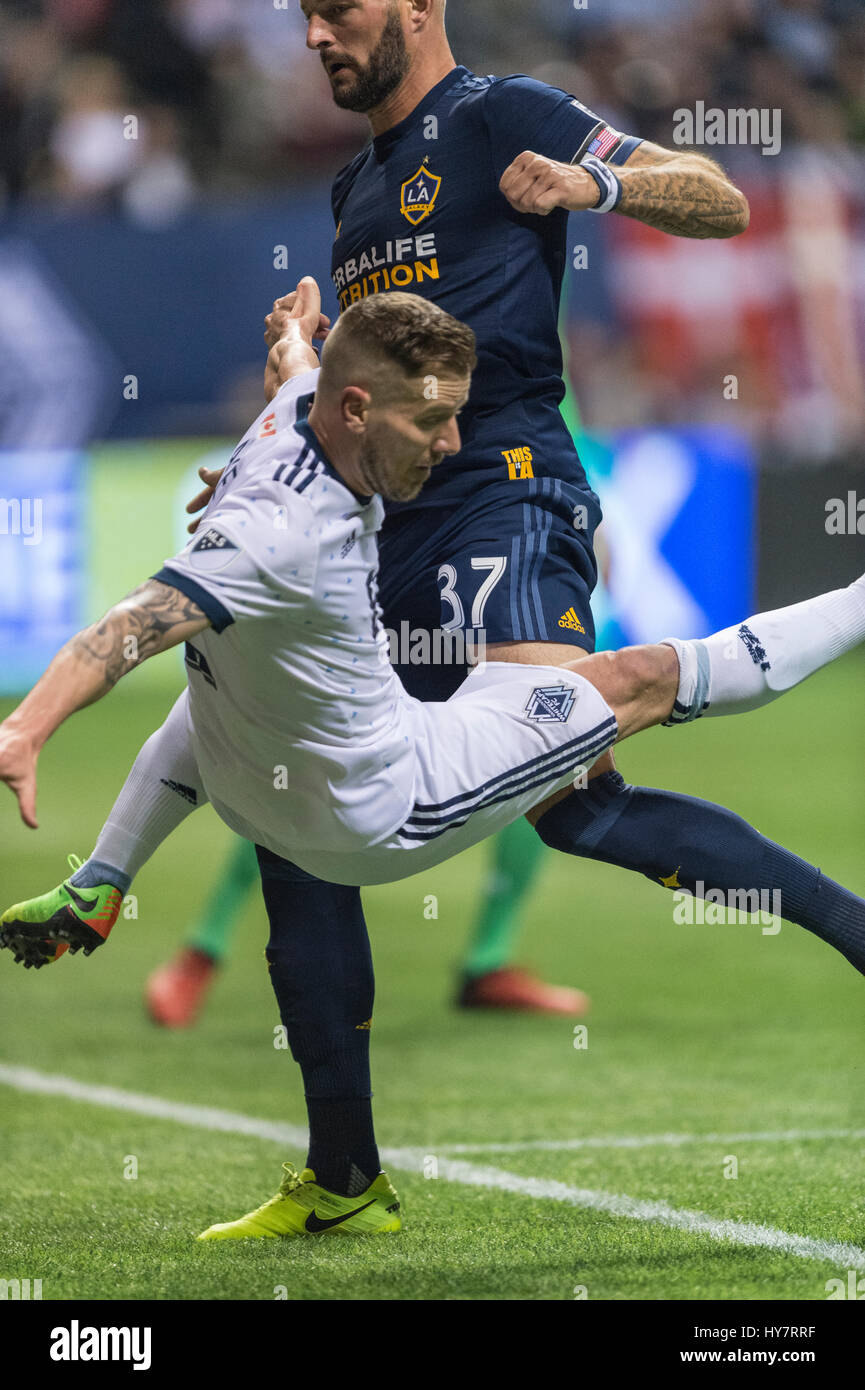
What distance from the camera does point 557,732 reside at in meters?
3.50

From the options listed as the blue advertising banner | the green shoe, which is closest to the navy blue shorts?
the green shoe

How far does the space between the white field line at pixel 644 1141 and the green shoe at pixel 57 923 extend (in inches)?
59.6

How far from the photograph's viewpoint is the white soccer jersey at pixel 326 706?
3.09 meters

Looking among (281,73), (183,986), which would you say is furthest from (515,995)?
(281,73)

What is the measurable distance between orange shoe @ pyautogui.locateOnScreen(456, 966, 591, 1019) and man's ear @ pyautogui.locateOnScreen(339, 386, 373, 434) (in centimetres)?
385

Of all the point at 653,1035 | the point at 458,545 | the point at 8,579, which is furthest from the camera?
the point at 8,579

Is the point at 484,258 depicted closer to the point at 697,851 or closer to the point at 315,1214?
the point at 697,851

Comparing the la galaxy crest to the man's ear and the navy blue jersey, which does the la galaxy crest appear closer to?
the navy blue jersey

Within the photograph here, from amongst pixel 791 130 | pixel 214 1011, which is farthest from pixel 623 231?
pixel 214 1011

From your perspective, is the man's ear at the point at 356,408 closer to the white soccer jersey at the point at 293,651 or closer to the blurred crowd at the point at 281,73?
the white soccer jersey at the point at 293,651

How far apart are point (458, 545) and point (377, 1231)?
1486 mm

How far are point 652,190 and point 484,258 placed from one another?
438mm

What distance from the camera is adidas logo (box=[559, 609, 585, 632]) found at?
12.5ft
